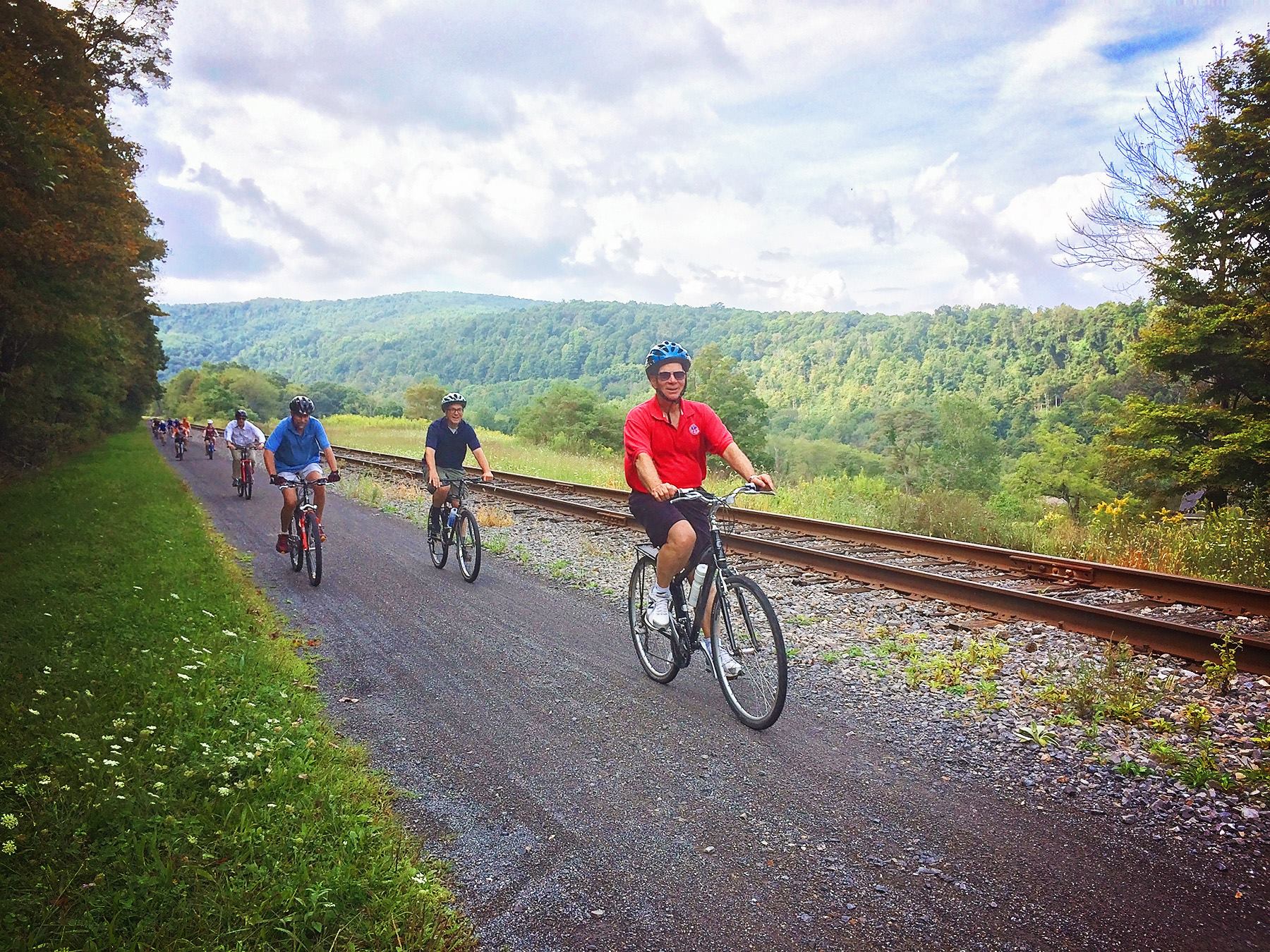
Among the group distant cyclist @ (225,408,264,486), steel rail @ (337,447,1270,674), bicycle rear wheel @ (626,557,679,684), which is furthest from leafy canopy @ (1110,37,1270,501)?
distant cyclist @ (225,408,264,486)

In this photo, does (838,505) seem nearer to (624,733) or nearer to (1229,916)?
(624,733)

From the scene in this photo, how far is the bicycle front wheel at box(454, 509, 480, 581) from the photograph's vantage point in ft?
28.7

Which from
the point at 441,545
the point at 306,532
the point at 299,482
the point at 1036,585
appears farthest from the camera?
the point at 441,545

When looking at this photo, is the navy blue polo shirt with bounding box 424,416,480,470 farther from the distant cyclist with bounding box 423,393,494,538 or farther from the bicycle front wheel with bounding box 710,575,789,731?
the bicycle front wheel with bounding box 710,575,789,731

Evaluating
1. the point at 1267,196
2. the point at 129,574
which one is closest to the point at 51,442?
the point at 129,574

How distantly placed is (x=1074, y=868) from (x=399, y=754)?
11.4 ft

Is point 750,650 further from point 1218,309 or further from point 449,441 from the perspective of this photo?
point 1218,309

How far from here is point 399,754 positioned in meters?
4.31

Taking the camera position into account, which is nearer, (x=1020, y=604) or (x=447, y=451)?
(x=1020, y=604)

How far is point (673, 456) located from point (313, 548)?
5.50 m

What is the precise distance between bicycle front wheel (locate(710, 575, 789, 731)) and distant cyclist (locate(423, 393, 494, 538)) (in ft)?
16.1

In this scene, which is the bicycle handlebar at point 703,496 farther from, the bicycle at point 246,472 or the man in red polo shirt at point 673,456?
the bicycle at point 246,472

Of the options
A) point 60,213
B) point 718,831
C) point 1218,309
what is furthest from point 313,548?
point 1218,309

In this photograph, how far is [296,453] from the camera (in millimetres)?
9211
